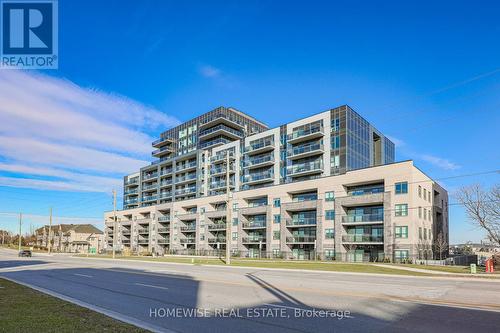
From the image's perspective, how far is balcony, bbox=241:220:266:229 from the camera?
64938 mm

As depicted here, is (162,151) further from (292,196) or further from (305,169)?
(292,196)

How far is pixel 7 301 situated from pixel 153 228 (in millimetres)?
86119

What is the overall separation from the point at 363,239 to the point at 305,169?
17705 millimetres

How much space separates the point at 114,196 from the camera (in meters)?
67.1

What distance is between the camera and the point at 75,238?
140m

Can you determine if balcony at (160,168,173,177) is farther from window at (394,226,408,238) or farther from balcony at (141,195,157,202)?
window at (394,226,408,238)

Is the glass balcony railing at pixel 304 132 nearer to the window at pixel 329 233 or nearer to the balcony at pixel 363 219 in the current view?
the balcony at pixel 363 219

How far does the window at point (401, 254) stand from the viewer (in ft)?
148

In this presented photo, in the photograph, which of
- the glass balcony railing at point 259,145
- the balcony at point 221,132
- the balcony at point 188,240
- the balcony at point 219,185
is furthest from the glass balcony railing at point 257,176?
the balcony at point 188,240

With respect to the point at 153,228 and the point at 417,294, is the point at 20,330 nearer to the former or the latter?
the point at 417,294

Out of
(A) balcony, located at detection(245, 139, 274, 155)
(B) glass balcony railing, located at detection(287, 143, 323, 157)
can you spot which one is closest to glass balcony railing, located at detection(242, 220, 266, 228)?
(B) glass balcony railing, located at detection(287, 143, 323, 157)

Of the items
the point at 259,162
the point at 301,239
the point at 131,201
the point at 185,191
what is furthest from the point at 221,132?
the point at 131,201

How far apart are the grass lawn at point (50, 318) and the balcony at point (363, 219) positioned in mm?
42282

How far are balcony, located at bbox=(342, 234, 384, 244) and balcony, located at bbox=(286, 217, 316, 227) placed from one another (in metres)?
6.26
